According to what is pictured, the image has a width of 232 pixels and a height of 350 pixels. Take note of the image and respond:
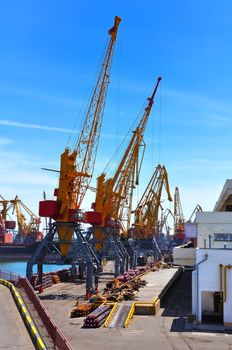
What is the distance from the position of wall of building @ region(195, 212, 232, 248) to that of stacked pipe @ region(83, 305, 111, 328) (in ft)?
40.5

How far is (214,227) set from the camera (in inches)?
1734

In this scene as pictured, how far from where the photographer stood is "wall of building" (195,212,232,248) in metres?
43.6

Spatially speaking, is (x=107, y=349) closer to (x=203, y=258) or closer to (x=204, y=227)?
(x=203, y=258)

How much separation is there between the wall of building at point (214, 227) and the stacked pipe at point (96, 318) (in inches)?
485

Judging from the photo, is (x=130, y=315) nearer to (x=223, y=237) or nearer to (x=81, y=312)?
(x=81, y=312)

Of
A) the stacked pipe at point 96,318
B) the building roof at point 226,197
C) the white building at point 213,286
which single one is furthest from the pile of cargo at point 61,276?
the white building at point 213,286

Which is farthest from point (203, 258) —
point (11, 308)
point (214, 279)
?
point (11, 308)

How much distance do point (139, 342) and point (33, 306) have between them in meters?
10.1

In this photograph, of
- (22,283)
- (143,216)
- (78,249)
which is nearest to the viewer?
(22,283)

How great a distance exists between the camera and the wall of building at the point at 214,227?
43.6 meters

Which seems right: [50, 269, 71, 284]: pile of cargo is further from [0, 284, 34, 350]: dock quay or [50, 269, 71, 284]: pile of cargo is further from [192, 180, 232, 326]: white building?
[192, 180, 232, 326]: white building

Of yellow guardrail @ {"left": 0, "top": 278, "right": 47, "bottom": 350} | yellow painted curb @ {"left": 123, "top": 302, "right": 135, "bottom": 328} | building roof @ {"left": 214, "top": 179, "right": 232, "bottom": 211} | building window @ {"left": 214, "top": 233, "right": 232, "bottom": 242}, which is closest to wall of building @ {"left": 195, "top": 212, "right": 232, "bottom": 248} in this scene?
building window @ {"left": 214, "top": 233, "right": 232, "bottom": 242}

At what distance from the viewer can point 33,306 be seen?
116ft

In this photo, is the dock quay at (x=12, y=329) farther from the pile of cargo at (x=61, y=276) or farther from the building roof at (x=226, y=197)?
A: the pile of cargo at (x=61, y=276)
